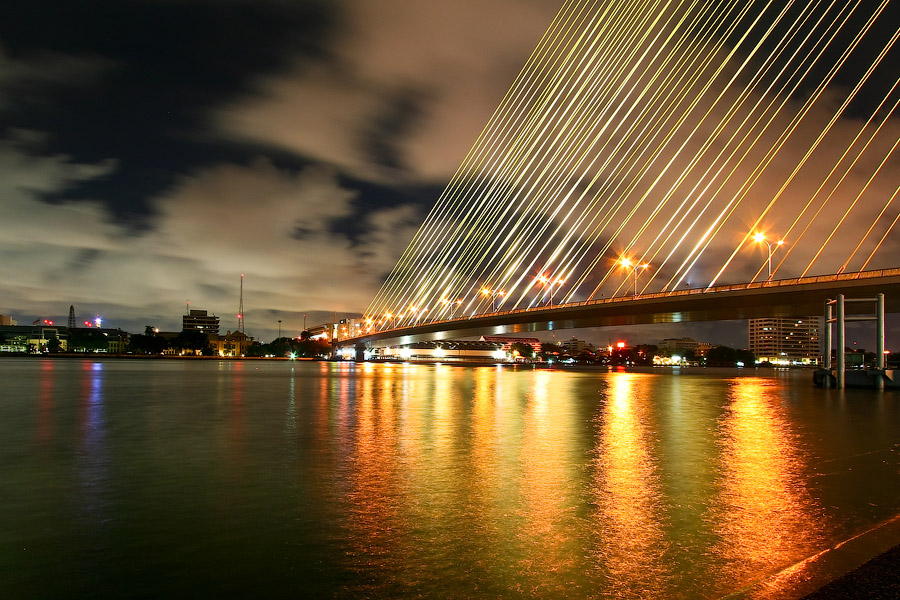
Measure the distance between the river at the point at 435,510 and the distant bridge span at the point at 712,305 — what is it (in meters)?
28.6

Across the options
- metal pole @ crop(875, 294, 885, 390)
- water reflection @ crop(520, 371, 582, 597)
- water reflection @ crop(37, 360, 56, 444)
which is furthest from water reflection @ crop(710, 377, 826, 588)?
metal pole @ crop(875, 294, 885, 390)

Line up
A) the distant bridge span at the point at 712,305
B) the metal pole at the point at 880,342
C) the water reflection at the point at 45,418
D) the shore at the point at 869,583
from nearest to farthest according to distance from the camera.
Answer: the shore at the point at 869,583 → the water reflection at the point at 45,418 → the metal pole at the point at 880,342 → the distant bridge span at the point at 712,305

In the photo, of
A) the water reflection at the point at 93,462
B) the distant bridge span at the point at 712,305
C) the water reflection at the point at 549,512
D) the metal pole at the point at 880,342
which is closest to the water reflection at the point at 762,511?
the water reflection at the point at 549,512

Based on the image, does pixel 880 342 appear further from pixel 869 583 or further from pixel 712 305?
pixel 869 583

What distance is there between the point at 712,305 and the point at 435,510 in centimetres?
4716

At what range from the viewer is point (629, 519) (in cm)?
627

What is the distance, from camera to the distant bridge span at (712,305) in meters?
38.9

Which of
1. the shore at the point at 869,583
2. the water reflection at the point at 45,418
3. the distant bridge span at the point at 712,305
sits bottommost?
the water reflection at the point at 45,418

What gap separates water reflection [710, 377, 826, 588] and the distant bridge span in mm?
31568

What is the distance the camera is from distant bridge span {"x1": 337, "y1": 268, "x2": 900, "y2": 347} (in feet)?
128

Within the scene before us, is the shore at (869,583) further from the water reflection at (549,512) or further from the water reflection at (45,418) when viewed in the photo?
the water reflection at (45,418)

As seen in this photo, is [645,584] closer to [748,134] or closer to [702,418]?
[702,418]

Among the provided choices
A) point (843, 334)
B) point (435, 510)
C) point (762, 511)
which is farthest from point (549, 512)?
point (843, 334)

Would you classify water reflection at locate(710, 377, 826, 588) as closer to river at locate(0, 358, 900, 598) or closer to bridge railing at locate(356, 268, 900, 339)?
river at locate(0, 358, 900, 598)
